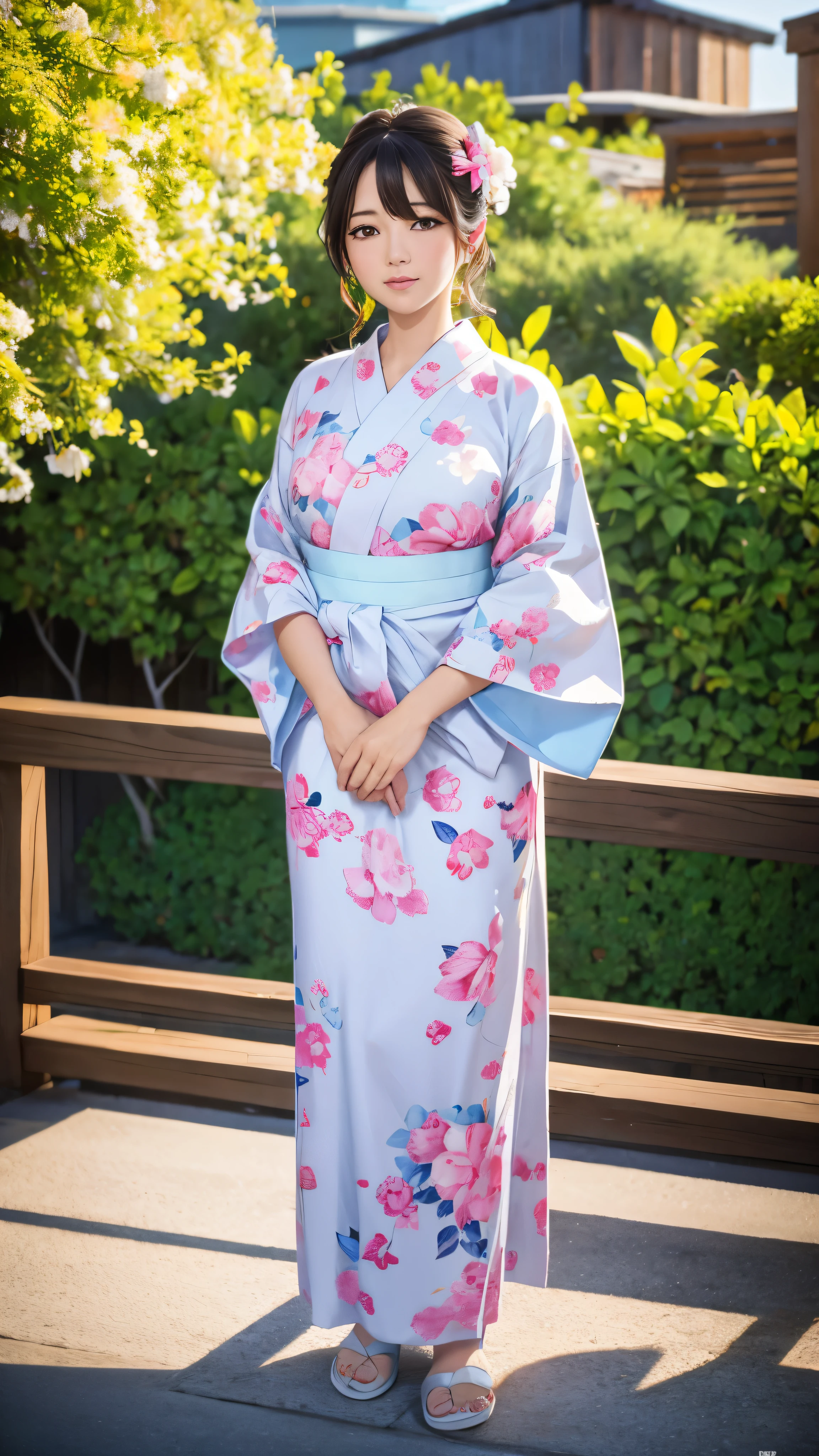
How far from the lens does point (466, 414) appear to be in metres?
1.72

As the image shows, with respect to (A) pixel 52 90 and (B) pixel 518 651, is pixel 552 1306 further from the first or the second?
(A) pixel 52 90

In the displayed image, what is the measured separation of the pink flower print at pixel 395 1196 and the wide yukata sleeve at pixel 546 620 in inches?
25.7

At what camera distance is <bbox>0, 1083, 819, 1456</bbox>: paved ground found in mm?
1771

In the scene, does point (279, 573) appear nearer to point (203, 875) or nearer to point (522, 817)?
point (522, 817)

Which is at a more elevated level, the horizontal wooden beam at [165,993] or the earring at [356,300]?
the earring at [356,300]

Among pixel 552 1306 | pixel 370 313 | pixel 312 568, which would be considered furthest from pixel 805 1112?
pixel 370 313

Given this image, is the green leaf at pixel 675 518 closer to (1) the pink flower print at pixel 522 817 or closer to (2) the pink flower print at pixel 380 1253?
(1) the pink flower print at pixel 522 817

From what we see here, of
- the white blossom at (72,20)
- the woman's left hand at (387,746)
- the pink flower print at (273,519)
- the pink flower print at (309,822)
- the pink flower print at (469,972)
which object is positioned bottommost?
the pink flower print at (469,972)

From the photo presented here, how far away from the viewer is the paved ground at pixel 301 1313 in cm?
177

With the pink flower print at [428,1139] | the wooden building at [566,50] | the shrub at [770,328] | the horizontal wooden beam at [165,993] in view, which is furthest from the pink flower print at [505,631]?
the wooden building at [566,50]

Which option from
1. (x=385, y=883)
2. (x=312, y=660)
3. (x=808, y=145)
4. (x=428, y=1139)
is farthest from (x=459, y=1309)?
(x=808, y=145)

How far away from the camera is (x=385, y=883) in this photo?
174cm

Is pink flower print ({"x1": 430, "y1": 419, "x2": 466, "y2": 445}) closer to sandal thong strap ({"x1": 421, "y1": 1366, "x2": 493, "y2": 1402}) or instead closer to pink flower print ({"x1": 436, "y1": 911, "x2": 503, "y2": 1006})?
pink flower print ({"x1": 436, "y1": 911, "x2": 503, "y2": 1006})

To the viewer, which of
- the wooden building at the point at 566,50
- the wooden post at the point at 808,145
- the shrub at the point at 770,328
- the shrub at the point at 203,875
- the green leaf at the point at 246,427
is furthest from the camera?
the wooden building at the point at 566,50
